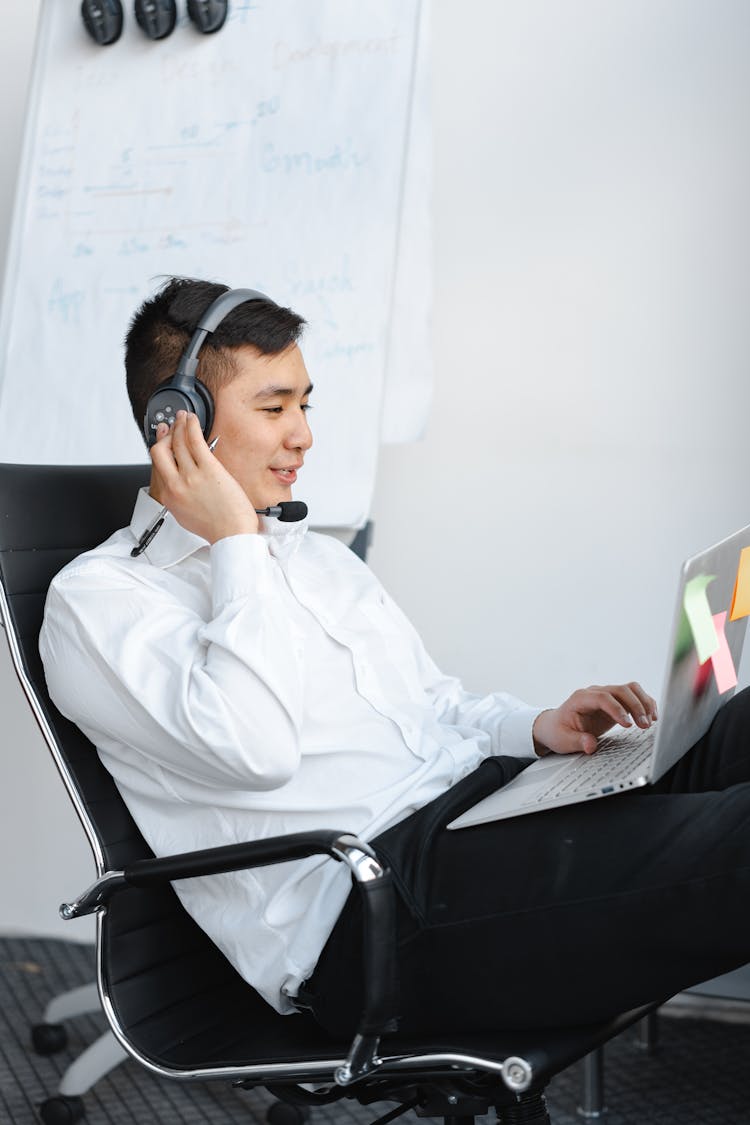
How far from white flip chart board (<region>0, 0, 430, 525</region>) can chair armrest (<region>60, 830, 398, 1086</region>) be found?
32.5 inches

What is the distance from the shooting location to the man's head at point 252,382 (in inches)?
53.1

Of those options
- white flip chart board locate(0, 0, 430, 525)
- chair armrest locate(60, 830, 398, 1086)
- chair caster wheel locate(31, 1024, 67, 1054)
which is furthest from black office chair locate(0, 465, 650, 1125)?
chair caster wheel locate(31, 1024, 67, 1054)

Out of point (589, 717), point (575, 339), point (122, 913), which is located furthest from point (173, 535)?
point (575, 339)

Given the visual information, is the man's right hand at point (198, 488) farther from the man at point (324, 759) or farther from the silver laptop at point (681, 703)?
the silver laptop at point (681, 703)

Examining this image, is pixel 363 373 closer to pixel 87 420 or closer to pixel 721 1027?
pixel 87 420

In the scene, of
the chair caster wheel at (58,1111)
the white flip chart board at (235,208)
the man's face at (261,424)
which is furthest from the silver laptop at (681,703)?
the chair caster wheel at (58,1111)

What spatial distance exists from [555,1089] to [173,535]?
1.09 metres

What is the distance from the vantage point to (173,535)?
133 centimetres

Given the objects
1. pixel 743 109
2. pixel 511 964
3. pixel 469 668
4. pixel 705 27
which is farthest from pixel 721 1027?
pixel 705 27

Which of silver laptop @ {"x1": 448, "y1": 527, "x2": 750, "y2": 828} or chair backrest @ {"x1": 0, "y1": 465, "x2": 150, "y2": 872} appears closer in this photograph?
silver laptop @ {"x1": 448, "y1": 527, "x2": 750, "y2": 828}

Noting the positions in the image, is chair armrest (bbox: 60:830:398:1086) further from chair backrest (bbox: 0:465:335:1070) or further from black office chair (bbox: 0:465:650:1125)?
chair backrest (bbox: 0:465:335:1070)

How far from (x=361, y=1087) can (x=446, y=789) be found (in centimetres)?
33

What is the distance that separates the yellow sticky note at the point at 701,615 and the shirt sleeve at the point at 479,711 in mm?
351

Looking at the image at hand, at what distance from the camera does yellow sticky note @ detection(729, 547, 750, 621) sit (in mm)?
1169
